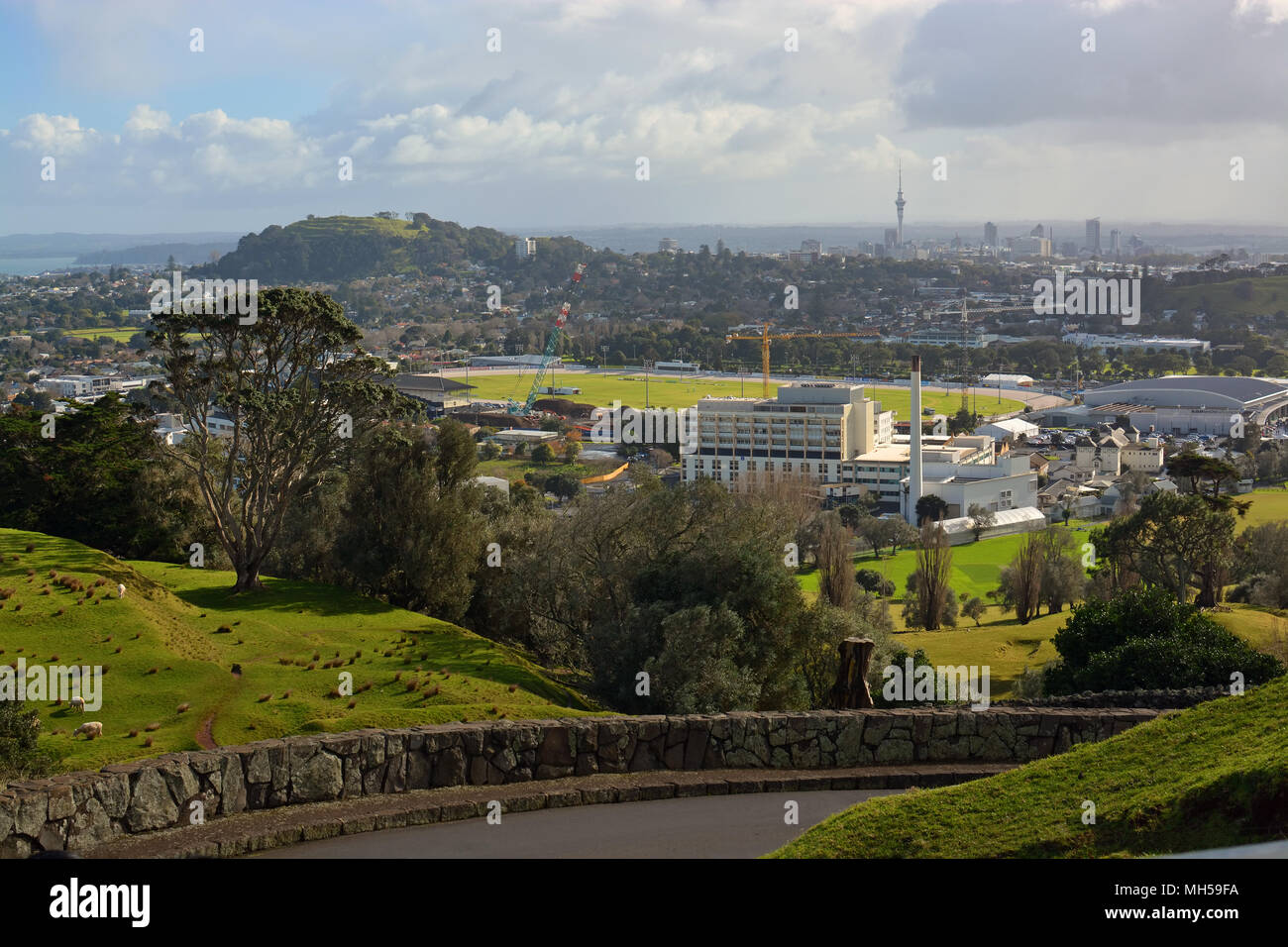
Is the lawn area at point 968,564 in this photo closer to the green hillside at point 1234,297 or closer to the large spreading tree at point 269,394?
the large spreading tree at point 269,394

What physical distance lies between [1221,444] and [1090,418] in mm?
14474

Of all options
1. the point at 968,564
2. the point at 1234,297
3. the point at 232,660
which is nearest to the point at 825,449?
the point at 968,564

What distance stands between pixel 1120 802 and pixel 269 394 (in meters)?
14.4

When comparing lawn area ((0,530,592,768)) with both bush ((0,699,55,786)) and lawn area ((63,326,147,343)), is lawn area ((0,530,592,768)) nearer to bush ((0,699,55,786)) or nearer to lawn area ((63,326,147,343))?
bush ((0,699,55,786))

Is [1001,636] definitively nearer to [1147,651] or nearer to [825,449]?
[1147,651]

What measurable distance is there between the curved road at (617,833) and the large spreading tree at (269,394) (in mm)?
10476

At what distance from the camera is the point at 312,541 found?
22891 mm

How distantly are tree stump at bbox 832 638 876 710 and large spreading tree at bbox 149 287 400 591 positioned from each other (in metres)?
10.1

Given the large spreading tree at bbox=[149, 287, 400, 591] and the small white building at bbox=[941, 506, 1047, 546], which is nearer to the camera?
the large spreading tree at bbox=[149, 287, 400, 591]

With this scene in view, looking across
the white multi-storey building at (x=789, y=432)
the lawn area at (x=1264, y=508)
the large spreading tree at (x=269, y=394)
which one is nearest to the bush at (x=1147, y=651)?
the large spreading tree at (x=269, y=394)

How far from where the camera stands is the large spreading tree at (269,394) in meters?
18.5

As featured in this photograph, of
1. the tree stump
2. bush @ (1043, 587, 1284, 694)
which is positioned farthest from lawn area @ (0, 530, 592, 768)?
bush @ (1043, 587, 1284, 694)

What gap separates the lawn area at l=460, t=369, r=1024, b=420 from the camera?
109 metres
